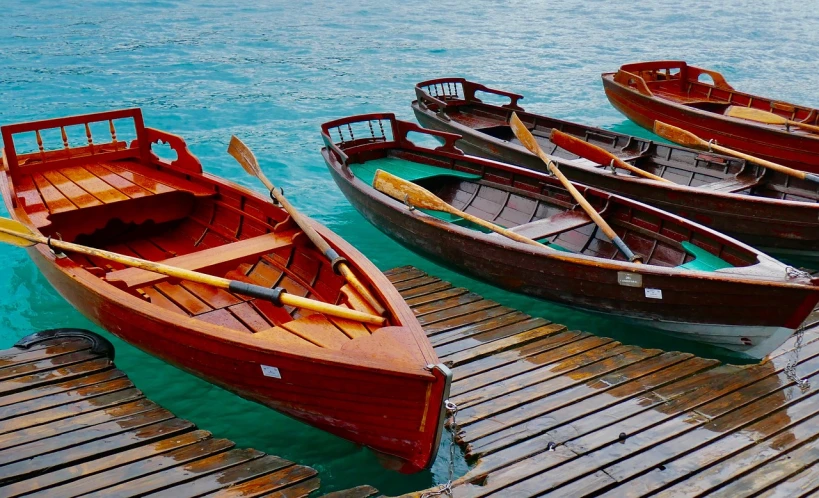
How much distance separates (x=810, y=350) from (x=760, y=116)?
20.8 ft

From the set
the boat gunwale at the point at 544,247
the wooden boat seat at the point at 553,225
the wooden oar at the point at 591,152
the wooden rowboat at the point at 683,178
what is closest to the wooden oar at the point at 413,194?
the boat gunwale at the point at 544,247

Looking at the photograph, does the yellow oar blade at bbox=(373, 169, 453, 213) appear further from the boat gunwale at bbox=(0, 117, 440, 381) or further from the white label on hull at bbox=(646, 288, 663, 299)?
the white label on hull at bbox=(646, 288, 663, 299)

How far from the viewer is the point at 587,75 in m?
25.2

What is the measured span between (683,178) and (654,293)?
4810 mm

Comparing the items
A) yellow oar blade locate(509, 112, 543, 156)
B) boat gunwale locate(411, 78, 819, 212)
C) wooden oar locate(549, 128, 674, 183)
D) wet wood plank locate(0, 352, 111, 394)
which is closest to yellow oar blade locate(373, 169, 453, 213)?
yellow oar blade locate(509, 112, 543, 156)

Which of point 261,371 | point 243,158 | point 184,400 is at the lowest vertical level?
point 184,400

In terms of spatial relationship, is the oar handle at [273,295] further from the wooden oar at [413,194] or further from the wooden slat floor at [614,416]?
the wooden oar at [413,194]

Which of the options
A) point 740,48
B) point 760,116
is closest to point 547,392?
point 760,116

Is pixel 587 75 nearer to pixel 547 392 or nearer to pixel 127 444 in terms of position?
pixel 547 392

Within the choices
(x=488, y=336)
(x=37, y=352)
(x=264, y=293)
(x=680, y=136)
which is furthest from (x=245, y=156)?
(x=680, y=136)

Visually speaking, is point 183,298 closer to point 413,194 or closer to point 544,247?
point 413,194

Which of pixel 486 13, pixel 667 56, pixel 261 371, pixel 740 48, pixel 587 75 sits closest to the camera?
pixel 261 371

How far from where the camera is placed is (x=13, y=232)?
7.06 meters

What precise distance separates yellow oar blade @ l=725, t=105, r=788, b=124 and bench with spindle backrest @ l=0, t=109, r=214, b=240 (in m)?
9.42
